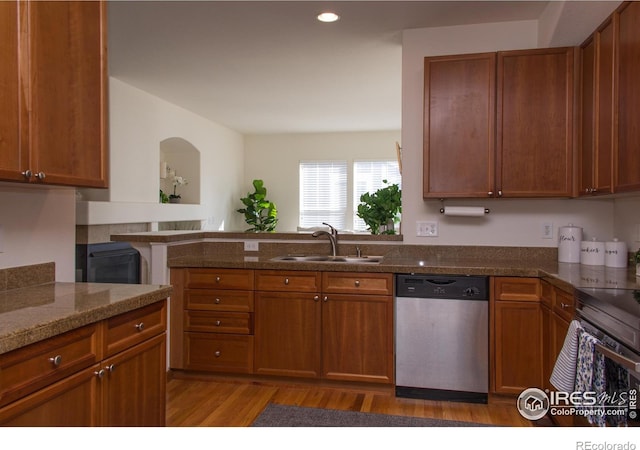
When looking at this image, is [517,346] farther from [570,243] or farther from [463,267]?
[570,243]

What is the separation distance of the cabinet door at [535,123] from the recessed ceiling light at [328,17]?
1099 millimetres

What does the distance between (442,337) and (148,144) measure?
4027 millimetres

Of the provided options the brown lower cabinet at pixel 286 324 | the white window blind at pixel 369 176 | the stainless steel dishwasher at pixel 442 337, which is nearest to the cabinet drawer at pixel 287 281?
the brown lower cabinet at pixel 286 324

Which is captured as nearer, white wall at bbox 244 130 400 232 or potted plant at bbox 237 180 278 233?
potted plant at bbox 237 180 278 233

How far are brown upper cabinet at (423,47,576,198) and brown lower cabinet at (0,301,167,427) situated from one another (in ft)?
6.72

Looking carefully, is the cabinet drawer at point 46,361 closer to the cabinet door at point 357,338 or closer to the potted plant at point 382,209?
the cabinet door at point 357,338

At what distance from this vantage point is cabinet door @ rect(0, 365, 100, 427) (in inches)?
53.6

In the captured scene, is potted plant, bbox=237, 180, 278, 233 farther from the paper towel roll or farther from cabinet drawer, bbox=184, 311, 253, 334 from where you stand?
the paper towel roll

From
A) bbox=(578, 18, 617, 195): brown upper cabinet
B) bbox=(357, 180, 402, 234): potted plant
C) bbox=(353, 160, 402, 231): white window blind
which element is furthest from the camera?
bbox=(353, 160, 402, 231): white window blind

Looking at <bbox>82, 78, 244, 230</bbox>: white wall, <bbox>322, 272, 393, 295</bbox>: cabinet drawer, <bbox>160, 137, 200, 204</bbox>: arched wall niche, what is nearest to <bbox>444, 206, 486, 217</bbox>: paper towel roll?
<bbox>322, 272, 393, 295</bbox>: cabinet drawer

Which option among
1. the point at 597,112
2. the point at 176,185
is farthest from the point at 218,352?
the point at 176,185

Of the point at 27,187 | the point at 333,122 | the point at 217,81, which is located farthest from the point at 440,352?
the point at 333,122

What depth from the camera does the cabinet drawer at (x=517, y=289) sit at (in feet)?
9.66

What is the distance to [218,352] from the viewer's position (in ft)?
11.2
